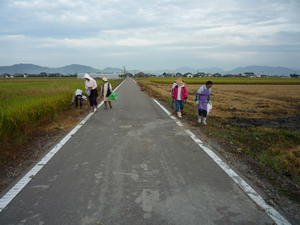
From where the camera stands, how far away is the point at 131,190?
10.4 ft

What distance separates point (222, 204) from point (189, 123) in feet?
16.7

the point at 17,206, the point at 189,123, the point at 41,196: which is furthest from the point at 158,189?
the point at 189,123

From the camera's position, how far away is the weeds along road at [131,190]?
8.44ft

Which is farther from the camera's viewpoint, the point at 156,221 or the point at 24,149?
the point at 24,149

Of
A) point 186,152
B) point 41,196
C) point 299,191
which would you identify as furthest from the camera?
point 186,152

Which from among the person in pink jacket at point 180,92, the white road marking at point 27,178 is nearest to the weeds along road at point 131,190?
the white road marking at point 27,178

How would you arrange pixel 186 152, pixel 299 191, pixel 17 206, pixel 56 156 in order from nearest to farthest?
1. pixel 17 206
2. pixel 299 191
3. pixel 56 156
4. pixel 186 152

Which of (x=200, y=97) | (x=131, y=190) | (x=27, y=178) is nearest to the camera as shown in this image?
(x=131, y=190)

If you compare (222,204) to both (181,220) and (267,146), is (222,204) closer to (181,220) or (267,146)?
(181,220)

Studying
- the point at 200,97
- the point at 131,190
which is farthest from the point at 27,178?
the point at 200,97

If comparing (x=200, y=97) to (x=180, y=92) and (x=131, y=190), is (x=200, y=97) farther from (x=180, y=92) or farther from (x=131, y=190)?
(x=131, y=190)

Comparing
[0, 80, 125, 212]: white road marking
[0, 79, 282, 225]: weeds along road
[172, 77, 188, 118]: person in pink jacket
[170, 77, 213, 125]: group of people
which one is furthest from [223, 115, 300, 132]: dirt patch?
[0, 80, 125, 212]: white road marking

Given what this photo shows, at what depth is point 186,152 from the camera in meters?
4.81

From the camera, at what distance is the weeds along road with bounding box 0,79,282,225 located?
2.57m
